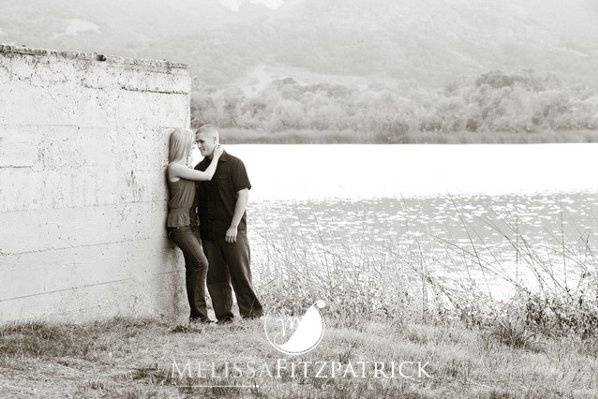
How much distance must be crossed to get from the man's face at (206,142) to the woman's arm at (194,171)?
49mm

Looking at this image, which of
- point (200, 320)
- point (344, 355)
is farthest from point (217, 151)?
point (344, 355)

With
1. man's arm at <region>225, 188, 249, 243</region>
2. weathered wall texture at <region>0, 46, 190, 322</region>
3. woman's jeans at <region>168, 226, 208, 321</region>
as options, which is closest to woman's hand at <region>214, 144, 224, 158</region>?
man's arm at <region>225, 188, 249, 243</region>

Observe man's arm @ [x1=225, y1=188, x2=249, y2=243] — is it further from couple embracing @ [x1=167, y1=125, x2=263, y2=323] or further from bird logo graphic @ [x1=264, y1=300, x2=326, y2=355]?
bird logo graphic @ [x1=264, y1=300, x2=326, y2=355]

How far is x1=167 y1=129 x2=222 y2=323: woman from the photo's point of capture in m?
7.71

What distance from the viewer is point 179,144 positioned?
7.85 meters

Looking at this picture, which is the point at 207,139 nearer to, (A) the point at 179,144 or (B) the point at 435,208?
(A) the point at 179,144

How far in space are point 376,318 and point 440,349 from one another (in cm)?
200

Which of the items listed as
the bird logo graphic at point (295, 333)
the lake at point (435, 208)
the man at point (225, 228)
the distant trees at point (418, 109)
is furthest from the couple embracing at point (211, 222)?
the distant trees at point (418, 109)

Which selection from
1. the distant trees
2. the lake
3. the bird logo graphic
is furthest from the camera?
the distant trees

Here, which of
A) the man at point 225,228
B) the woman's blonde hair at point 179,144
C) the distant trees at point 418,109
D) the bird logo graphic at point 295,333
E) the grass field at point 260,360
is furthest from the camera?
the distant trees at point 418,109

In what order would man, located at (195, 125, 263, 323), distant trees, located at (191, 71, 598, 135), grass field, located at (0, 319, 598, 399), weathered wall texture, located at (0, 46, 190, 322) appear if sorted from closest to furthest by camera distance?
grass field, located at (0, 319, 598, 399), weathered wall texture, located at (0, 46, 190, 322), man, located at (195, 125, 263, 323), distant trees, located at (191, 71, 598, 135)

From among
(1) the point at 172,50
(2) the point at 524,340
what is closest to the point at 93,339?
(2) the point at 524,340

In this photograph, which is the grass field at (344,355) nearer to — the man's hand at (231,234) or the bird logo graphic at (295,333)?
the bird logo graphic at (295,333)

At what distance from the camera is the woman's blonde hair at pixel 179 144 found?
7855 millimetres
